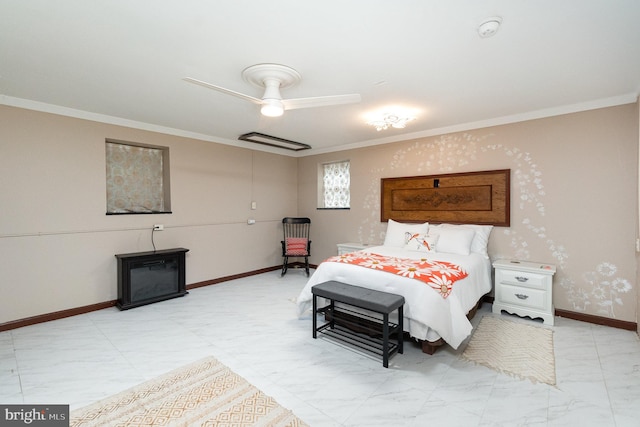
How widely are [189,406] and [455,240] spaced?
328 cm

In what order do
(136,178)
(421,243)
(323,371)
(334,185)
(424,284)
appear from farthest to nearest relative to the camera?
(334,185) < (136,178) < (421,243) < (424,284) < (323,371)

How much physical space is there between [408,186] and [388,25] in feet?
9.96

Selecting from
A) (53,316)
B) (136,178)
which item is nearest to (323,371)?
(53,316)

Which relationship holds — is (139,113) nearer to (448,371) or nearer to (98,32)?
(98,32)

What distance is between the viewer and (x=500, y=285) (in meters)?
3.46

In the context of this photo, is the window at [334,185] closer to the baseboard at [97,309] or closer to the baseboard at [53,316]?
the baseboard at [97,309]

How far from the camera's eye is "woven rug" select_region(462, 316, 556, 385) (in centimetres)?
229

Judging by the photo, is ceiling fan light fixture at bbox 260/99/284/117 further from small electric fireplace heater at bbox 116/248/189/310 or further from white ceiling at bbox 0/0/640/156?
small electric fireplace heater at bbox 116/248/189/310

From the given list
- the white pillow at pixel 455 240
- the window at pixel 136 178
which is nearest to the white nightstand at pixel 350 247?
the white pillow at pixel 455 240

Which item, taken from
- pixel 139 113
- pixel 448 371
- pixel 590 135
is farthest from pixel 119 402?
pixel 590 135

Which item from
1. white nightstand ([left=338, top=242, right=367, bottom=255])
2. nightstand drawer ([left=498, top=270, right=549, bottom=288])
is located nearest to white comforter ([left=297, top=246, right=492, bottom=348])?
nightstand drawer ([left=498, top=270, right=549, bottom=288])

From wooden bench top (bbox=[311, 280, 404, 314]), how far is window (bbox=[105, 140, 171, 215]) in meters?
2.84

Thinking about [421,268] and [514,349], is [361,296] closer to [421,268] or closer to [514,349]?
[421,268]

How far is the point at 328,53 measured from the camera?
85.6 inches
